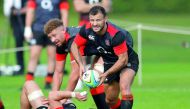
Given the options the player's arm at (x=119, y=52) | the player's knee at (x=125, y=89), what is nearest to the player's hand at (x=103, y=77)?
the player's arm at (x=119, y=52)

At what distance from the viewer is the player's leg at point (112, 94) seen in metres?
14.4

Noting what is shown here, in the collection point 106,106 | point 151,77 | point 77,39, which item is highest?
point 77,39

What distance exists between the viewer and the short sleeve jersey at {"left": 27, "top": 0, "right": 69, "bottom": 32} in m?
18.4

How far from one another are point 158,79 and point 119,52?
7658 millimetres

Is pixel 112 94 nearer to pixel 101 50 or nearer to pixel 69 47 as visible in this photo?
pixel 101 50

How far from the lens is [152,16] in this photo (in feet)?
146

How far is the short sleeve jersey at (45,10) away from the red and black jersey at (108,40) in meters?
4.61

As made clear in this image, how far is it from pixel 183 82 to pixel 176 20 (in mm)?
21993

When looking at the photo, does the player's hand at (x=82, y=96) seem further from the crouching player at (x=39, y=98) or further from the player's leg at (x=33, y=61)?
the player's leg at (x=33, y=61)

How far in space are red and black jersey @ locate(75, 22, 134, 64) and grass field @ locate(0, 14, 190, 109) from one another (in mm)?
1981

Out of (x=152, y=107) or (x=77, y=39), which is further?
(x=152, y=107)

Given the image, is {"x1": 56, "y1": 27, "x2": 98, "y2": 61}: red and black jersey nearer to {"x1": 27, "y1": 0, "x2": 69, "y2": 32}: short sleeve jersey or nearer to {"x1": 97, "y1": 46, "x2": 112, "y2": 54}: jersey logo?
{"x1": 97, "y1": 46, "x2": 112, "y2": 54}: jersey logo

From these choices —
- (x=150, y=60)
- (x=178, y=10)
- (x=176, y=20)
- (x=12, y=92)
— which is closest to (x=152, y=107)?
(x=12, y=92)

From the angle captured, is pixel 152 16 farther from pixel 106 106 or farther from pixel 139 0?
pixel 106 106
